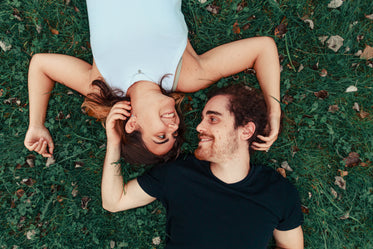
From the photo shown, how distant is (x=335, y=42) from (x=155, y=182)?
10.8 ft

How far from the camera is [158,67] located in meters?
3.14

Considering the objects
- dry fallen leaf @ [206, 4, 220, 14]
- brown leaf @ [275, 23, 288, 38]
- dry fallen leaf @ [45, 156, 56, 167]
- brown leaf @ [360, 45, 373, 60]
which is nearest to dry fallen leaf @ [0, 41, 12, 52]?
dry fallen leaf @ [45, 156, 56, 167]

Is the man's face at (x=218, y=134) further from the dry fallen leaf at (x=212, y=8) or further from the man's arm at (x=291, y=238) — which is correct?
the dry fallen leaf at (x=212, y=8)

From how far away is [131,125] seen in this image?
3.09 metres

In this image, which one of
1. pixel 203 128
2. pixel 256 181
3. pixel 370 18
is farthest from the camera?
pixel 370 18

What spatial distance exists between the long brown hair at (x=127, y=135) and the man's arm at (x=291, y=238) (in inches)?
70.0

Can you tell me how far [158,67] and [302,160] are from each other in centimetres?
254

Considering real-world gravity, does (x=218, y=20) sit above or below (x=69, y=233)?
above

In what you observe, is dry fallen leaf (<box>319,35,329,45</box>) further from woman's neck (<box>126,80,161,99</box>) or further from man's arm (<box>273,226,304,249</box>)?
man's arm (<box>273,226,304,249</box>)

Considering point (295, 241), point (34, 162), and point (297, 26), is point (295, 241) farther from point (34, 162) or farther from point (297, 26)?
point (34, 162)

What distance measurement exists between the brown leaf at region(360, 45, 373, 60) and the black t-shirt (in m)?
2.17

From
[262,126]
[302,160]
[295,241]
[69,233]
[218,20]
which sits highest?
[218,20]

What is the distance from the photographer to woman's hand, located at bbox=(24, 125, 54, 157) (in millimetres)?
3514

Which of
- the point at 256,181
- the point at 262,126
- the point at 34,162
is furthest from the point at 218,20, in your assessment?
the point at 34,162
